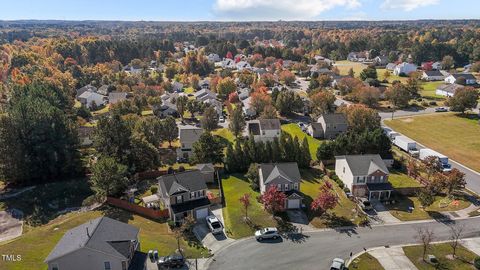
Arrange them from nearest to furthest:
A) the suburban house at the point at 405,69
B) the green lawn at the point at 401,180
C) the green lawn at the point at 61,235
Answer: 1. the green lawn at the point at 61,235
2. the green lawn at the point at 401,180
3. the suburban house at the point at 405,69

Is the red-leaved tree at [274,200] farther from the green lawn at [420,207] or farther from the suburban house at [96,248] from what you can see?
the suburban house at [96,248]

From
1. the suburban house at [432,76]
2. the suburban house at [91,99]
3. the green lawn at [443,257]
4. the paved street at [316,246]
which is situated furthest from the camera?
the suburban house at [432,76]

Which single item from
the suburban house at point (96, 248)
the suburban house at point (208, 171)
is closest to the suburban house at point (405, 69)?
the suburban house at point (208, 171)

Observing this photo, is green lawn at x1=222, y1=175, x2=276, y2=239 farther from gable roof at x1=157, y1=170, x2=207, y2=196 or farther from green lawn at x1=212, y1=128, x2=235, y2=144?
green lawn at x1=212, y1=128, x2=235, y2=144

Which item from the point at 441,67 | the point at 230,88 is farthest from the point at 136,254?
the point at 441,67

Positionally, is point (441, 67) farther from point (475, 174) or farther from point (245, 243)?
point (245, 243)

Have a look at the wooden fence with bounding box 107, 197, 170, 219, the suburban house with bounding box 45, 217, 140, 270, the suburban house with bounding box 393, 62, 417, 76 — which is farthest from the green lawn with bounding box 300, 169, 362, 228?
the suburban house with bounding box 393, 62, 417, 76
